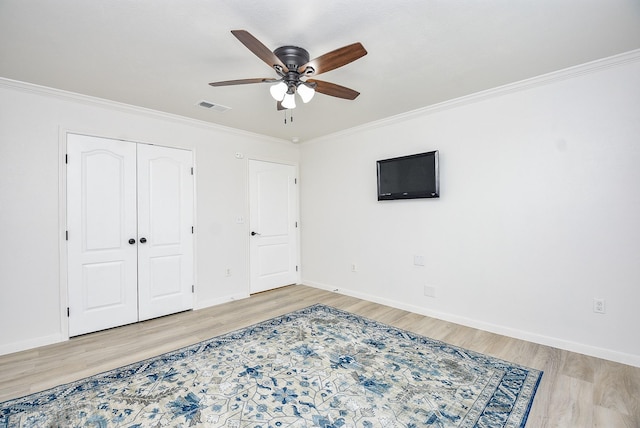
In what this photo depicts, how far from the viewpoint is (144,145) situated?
369 centimetres

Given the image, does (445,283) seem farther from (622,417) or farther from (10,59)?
(10,59)

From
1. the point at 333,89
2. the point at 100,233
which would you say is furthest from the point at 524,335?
the point at 100,233

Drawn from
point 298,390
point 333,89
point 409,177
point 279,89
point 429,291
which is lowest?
point 298,390

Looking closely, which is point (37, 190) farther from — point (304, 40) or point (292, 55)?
point (304, 40)

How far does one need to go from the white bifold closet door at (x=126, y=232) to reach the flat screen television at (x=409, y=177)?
2.65 m

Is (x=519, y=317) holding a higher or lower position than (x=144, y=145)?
lower

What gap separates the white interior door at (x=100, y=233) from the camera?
3.22 m

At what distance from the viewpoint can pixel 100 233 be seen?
3.38 m

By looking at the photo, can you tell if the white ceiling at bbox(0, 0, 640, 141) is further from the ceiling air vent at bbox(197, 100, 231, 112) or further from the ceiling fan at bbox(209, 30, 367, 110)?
the ceiling air vent at bbox(197, 100, 231, 112)

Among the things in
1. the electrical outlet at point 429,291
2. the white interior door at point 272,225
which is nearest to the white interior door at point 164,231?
the white interior door at point 272,225

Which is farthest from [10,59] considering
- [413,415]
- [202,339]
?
[413,415]

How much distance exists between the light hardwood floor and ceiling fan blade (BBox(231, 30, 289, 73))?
272 centimetres

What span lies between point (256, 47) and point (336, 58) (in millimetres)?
528

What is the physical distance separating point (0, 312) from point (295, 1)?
3767mm
